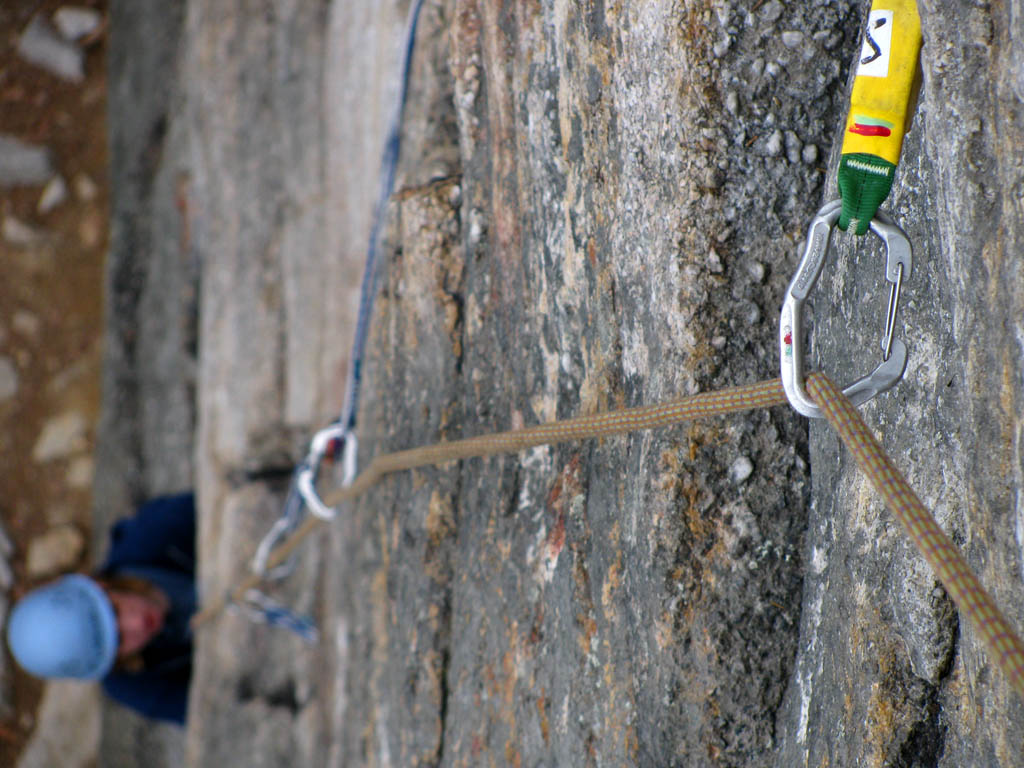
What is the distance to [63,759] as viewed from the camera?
4.72 meters

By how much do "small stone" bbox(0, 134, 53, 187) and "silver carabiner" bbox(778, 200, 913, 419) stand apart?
5.27 metres

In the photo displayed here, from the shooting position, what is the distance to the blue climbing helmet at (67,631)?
3660mm

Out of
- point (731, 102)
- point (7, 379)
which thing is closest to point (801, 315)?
point (731, 102)

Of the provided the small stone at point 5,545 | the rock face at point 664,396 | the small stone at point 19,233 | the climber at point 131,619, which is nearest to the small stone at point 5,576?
the small stone at point 5,545

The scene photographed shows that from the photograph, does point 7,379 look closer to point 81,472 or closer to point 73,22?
point 81,472

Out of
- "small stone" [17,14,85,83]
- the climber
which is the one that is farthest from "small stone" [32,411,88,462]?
"small stone" [17,14,85,83]

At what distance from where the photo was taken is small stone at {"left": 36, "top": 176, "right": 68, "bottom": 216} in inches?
201

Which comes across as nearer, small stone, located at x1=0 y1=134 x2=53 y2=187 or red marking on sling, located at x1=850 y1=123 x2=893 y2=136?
red marking on sling, located at x1=850 y1=123 x2=893 y2=136

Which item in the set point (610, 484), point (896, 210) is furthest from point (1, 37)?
point (896, 210)

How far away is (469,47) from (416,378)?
0.80 meters

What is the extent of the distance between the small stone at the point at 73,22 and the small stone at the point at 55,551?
293cm

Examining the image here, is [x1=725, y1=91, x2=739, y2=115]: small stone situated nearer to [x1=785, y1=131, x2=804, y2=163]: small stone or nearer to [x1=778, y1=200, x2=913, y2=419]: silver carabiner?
[x1=785, y1=131, x2=804, y2=163]: small stone

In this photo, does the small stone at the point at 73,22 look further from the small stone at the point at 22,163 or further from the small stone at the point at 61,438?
the small stone at the point at 61,438

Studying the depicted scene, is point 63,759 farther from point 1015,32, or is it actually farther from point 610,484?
point 1015,32
